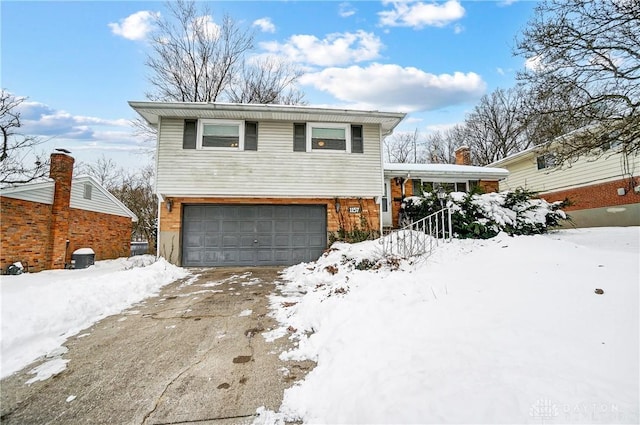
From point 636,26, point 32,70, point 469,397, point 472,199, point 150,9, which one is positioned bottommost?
Result: point 469,397

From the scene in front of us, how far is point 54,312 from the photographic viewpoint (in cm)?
406

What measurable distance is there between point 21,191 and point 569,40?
48.8 ft

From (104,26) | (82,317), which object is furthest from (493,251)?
(104,26)

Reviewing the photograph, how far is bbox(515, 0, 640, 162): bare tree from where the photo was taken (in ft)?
17.7

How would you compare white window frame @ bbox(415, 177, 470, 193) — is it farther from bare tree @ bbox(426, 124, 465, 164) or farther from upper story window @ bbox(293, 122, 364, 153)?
bare tree @ bbox(426, 124, 465, 164)

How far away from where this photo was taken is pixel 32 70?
8109 mm

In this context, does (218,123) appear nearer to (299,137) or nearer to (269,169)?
(269,169)

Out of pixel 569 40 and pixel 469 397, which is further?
pixel 569 40

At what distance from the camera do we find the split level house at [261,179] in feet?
30.6

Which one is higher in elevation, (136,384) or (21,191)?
(21,191)

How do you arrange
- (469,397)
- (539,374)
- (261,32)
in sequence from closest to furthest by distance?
(469,397), (539,374), (261,32)

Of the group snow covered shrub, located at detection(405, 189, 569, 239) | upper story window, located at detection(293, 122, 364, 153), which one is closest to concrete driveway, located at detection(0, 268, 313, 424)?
snow covered shrub, located at detection(405, 189, 569, 239)

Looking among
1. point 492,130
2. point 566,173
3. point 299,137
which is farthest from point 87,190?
point 492,130

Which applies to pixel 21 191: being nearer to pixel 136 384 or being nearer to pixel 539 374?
pixel 136 384
